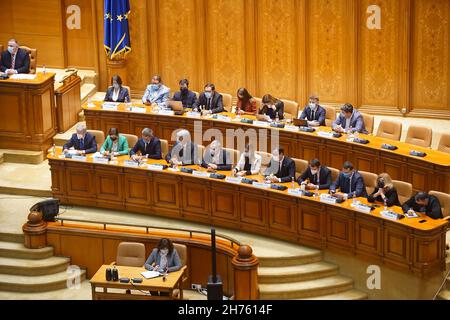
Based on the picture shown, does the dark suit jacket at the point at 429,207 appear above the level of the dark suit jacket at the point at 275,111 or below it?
below

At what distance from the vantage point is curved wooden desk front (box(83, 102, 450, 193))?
14.2 m

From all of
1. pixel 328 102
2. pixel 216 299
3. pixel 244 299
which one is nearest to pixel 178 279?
pixel 244 299

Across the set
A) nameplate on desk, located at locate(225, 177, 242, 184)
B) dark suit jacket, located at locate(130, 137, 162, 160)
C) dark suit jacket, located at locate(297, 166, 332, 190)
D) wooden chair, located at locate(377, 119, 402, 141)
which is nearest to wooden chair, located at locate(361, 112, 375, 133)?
wooden chair, located at locate(377, 119, 402, 141)

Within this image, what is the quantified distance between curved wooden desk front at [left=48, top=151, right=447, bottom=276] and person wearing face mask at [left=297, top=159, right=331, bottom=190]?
12.3 inches

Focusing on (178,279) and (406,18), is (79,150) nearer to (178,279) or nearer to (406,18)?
(178,279)

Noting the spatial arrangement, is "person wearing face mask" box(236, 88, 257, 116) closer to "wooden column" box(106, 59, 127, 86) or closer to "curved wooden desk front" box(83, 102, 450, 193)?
"curved wooden desk front" box(83, 102, 450, 193)

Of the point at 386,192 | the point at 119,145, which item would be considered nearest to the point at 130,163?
the point at 119,145

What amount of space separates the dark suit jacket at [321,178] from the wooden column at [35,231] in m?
3.61

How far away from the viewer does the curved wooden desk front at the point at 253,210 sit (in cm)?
1305

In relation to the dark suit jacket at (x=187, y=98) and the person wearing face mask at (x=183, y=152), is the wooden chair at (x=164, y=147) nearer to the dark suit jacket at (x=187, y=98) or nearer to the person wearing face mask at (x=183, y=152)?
the person wearing face mask at (x=183, y=152)

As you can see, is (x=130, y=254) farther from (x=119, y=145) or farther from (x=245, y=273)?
(x=119, y=145)

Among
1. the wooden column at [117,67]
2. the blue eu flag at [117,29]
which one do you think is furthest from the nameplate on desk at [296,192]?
the wooden column at [117,67]

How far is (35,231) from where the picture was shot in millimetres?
14500

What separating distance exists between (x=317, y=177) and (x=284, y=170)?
499 mm
